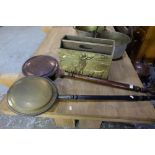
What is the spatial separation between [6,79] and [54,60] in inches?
10.6

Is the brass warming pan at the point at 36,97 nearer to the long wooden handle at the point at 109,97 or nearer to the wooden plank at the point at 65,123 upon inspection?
the long wooden handle at the point at 109,97

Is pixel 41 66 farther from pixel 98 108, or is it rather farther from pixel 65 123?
pixel 65 123

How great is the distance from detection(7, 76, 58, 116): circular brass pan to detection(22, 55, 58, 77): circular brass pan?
6 cm

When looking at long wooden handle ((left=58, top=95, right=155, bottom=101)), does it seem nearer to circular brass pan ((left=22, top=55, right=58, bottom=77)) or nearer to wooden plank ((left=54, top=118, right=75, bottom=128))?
circular brass pan ((left=22, top=55, right=58, bottom=77))

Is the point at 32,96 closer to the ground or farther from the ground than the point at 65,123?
farther from the ground

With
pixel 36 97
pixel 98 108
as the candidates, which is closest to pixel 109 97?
pixel 98 108

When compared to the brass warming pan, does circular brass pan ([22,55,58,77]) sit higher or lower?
higher

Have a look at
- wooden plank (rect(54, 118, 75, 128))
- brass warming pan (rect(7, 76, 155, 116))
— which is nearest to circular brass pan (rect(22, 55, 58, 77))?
brass warming pan (rect(7, 76, 155, 116))

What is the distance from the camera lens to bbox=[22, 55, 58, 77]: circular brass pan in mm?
735

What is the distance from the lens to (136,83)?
74 centimetres

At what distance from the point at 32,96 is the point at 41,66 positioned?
20cm

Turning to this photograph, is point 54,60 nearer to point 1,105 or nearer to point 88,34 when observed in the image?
point 88,34

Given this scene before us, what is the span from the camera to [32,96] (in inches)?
24.4
